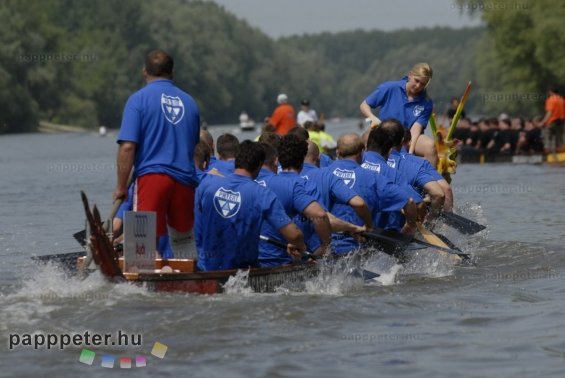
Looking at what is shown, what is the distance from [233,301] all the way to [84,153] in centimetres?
3989

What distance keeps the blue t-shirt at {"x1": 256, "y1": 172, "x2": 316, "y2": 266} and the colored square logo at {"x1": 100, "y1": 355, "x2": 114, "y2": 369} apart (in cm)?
235

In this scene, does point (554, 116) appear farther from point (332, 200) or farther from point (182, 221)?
point (182, 221)

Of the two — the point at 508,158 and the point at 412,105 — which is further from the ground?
the point at 412,105

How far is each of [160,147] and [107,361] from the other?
2223 millimetres

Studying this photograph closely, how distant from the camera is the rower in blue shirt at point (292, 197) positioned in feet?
32.1

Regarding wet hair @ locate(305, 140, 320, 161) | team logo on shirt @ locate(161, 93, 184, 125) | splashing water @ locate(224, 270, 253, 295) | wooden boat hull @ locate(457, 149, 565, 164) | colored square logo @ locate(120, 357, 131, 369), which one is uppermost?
team logo on shirt @ locate(161, 93, 184, 125)

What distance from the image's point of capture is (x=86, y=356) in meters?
7.70

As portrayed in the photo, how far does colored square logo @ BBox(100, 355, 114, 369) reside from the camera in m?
7.46

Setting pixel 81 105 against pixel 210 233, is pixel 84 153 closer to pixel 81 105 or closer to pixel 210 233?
pixel 210 233

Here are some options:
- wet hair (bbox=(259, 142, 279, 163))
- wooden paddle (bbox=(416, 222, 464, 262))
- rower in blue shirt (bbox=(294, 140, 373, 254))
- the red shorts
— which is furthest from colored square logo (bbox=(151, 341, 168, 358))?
wooden paddle (bbox=(416, 222, 464, 262))

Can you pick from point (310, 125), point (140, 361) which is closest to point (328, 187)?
point (140, 361)

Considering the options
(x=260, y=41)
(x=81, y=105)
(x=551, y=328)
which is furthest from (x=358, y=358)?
(x=260, y=41)

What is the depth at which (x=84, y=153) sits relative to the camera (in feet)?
159

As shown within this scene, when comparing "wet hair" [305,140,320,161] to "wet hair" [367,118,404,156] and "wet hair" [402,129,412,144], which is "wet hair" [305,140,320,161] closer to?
"wet hair" [367,118,404,156]
